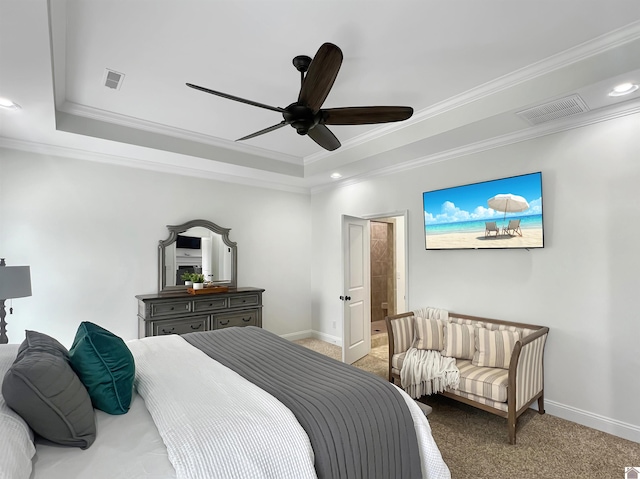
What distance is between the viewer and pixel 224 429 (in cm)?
131

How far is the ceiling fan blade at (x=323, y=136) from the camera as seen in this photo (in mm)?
2323

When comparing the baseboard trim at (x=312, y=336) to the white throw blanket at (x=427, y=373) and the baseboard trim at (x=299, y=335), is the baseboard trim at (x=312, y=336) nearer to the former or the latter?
the baseboard trim at (x=299, y=335)

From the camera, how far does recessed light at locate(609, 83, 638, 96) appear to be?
2.28 m

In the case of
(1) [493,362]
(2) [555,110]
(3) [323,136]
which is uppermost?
(2) [555,110]

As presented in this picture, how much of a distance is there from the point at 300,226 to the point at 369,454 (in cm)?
430

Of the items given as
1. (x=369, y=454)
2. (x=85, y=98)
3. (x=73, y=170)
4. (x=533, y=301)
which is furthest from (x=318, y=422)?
(x=73, y=170)

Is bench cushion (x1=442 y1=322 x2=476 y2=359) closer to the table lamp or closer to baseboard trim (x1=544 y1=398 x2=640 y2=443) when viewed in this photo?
baseboard trim (x1=544 y1=398 x2=640 y2=443)

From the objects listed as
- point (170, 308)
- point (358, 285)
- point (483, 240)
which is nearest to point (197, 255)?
point (170, 308)

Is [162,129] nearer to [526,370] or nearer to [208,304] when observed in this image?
[208,304]

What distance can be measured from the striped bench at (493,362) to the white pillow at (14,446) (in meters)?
2.73

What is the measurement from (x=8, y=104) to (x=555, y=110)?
4170 millimetres

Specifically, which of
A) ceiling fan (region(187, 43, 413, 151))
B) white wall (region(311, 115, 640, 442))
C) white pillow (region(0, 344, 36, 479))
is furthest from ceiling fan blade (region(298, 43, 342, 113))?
white wall (region(311, 115, 640, 442))

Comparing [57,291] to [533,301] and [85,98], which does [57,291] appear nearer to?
[85,98]

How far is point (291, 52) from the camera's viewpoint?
236 cm
